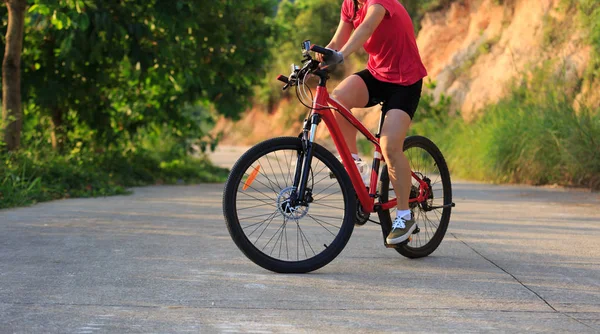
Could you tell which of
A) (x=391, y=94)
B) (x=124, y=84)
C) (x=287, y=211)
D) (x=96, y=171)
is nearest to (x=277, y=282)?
(x=287, y=211)

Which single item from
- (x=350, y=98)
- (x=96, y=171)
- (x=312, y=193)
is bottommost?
(x=96, y=171)

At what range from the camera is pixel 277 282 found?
18.0 feet

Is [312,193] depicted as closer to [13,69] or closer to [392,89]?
[392,89]

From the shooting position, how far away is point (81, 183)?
12195 mm

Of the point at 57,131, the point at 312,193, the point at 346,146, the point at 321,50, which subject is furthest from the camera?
the point at 57,131

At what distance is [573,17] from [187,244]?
16371 mm

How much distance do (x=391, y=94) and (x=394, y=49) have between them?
281 millimetres

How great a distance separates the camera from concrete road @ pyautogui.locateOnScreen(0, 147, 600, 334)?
14.7ft

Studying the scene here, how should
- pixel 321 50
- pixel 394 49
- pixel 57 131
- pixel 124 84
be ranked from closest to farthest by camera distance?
pixel 321 50
pixel 394 49
pixel 57 131
pixel 124 84

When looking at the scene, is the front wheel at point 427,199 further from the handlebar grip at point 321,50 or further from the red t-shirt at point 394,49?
the handlebar grip at point 321,50

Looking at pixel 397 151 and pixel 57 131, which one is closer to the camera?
pixel 397 151

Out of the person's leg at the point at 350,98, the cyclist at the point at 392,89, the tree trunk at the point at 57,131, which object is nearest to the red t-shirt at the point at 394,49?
the cyclist at the point at 392,89

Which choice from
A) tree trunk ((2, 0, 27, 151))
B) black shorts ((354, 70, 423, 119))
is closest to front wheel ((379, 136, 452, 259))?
black shorts ((354, 70, 423, 119))

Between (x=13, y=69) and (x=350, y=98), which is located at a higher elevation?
(x=13, y=69)
